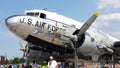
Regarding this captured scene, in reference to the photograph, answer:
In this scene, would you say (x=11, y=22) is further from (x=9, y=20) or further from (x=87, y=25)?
(x=87, y=25)

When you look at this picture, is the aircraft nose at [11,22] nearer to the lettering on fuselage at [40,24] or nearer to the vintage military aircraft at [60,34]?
the vintage military aircraft at [60,34]

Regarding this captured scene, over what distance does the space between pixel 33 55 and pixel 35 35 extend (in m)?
6.28

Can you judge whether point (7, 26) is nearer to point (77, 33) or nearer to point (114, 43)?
point (77, 33)

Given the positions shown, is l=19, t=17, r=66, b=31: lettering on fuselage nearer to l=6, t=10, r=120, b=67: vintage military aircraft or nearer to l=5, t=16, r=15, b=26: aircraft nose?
l=6, t=10, r=120, b=67: vintage military aircraft

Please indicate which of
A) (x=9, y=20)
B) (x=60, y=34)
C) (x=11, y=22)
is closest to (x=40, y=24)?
(x=60, y=34)

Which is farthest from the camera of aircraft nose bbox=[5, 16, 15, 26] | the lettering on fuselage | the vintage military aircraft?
the vintage military aircraft

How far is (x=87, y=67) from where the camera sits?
82.7 feet

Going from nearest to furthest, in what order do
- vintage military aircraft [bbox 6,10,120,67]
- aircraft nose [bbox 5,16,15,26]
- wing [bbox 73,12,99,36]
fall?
1. aircraft nose [bbox 5,16,15,26]
2. vintage military aircraft [bbox 6,10,120,67]
3. wing [bbox 73,12,99,36]

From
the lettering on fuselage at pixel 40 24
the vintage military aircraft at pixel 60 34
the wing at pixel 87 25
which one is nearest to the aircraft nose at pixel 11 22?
the vintage military aircraft at pixel 60 34

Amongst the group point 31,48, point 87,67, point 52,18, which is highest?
point 52,18

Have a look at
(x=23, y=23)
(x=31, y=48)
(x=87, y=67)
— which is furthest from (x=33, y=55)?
(x=23, y=23)

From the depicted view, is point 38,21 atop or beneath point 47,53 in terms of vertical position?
atop

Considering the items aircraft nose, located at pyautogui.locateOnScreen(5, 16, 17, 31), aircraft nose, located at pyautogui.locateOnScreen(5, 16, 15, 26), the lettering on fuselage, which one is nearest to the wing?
the lettering on fuselage

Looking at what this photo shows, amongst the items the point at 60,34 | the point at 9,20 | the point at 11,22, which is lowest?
the point at 60,34
